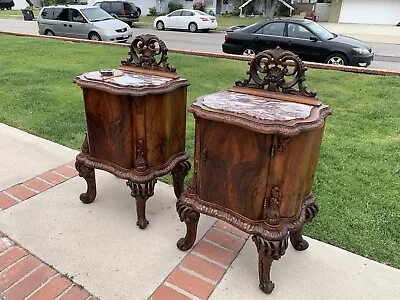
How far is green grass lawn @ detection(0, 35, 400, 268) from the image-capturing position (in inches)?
97.3

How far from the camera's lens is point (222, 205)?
6.40ft

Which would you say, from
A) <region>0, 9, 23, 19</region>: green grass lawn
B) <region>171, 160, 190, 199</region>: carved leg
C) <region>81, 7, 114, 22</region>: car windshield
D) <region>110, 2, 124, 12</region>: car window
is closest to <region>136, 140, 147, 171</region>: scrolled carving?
<region>171, 160, 190, 199</region>: carved leg

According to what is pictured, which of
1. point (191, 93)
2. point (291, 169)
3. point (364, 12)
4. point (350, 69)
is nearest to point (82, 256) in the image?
point (291, 169)

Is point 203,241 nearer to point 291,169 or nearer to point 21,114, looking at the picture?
point 291,169

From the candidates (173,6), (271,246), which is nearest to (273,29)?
(271,246)

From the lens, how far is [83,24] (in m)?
12.0

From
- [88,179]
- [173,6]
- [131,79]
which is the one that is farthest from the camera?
[173,6]

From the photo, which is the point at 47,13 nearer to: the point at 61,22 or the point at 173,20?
the point at 61,22

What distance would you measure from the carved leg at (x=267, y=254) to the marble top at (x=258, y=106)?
63 cm

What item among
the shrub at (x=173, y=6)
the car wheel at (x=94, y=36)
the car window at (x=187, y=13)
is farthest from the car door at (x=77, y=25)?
the shrub at (x=173, y=6)

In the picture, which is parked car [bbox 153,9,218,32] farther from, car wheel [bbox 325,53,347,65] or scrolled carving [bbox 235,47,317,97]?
scrolled carving [bbox 235,47,317,97]

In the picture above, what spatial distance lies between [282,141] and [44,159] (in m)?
2.51

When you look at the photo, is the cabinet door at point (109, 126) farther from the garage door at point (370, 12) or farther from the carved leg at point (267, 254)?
the garage door at point (370, 12)

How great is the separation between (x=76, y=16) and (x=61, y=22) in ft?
2.29
